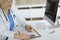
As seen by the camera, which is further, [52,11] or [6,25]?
[52,11]

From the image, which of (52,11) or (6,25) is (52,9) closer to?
(52,11)

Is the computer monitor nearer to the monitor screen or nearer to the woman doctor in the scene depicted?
the monitor screen

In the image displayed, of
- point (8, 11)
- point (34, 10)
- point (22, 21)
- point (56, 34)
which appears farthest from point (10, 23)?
point (34, 10)

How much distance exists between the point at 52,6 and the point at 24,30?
0.58 metres

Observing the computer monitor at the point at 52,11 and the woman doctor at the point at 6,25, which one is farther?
the computer monitor at the point at 52,11

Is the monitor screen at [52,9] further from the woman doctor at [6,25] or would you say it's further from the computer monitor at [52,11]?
the woman doctor at [6,25]

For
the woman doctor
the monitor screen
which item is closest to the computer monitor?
the monitor screen

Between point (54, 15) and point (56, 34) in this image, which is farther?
point (54, 15)

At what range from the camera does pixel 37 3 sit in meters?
3.87

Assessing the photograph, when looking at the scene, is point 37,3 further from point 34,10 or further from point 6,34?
point 6,34

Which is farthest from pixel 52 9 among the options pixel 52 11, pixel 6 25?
pixel 6 25

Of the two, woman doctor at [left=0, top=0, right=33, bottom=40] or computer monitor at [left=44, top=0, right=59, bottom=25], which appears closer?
woman doctor at [left=0, top=0, right=33, bottom=40]

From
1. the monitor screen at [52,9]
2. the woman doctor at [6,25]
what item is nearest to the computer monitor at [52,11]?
the monitor screen at [52,9]

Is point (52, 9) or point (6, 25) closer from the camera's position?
point (6, 25)
